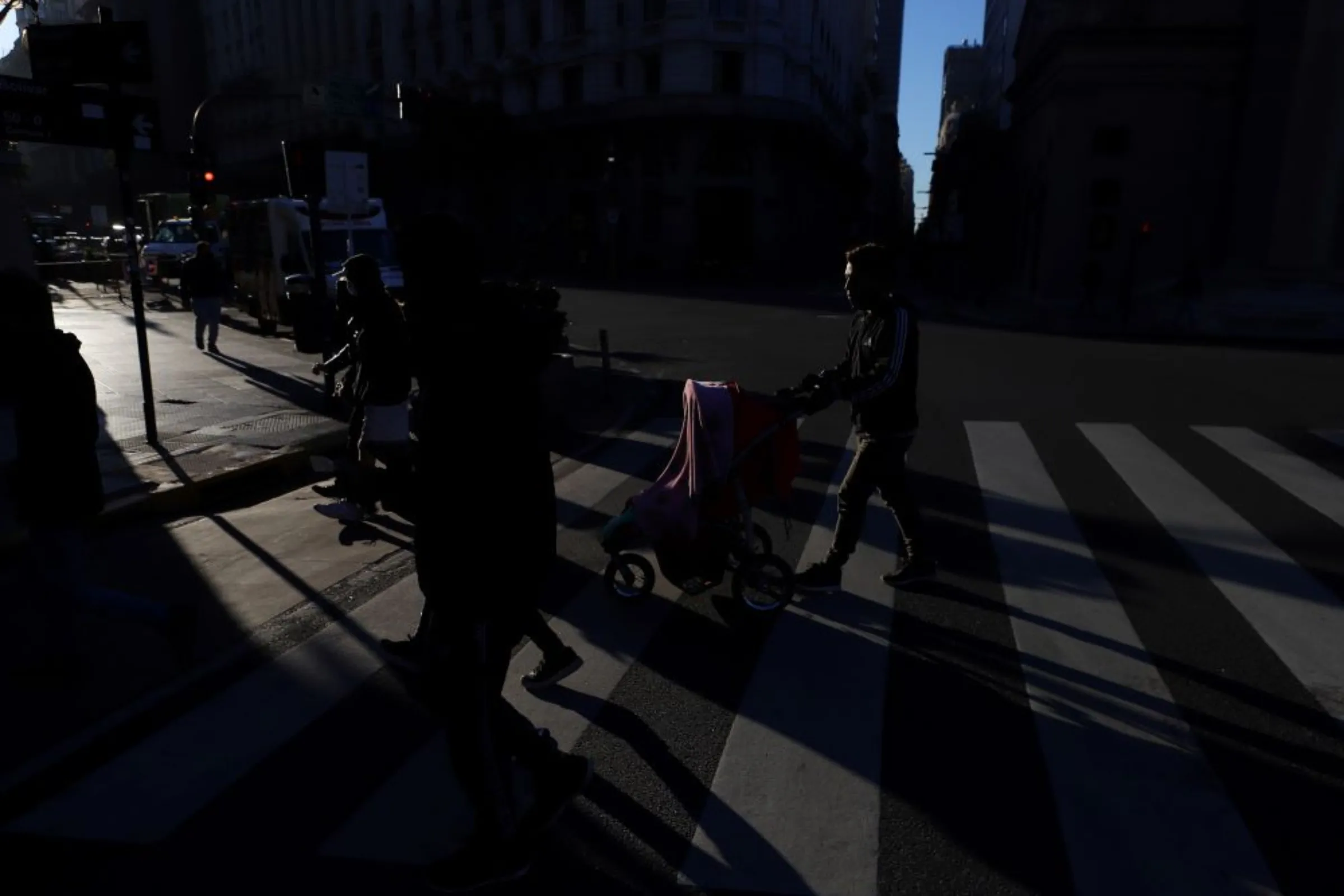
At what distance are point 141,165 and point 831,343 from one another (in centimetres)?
8631

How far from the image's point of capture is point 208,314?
1495cm

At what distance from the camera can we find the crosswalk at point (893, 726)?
3066 mm

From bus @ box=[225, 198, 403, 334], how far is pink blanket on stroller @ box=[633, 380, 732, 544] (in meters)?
14.4

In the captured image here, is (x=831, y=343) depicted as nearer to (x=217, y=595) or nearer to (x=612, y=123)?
(x=217, y=595)

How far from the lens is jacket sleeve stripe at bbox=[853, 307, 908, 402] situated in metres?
4.73

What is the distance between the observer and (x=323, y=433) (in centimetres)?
920

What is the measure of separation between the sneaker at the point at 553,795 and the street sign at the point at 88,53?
285 inches

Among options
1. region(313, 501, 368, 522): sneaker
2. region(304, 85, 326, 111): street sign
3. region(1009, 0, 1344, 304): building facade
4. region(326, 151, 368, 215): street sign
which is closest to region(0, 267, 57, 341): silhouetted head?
region(313, 501, 368, 522): sneaker

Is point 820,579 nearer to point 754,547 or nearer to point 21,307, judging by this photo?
point 754,547

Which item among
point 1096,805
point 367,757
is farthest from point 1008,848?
point 367,757

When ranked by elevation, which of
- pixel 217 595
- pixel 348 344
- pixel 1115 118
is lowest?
pixel 217 595

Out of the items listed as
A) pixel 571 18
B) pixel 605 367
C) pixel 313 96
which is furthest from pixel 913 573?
pixel 571 18

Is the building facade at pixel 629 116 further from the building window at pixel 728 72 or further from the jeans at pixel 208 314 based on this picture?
the jeans at pixel 208 314

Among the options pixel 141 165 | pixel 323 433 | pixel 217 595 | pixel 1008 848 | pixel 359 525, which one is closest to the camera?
pixel 1008 848
